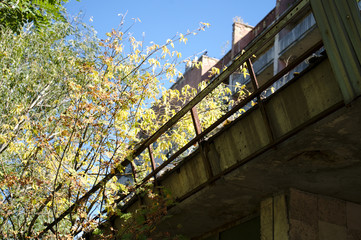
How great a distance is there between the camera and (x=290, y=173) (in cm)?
581

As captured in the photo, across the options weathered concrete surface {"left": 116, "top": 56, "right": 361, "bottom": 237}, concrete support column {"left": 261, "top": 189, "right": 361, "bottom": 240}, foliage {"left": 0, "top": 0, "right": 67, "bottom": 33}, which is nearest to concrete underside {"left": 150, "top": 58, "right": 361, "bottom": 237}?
weathered concrete surface {"left": 116, "top": 56, "right": 361, "bottom": 237}

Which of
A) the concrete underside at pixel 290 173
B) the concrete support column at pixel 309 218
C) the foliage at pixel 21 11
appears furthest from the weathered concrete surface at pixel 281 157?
the foliage at pixel 21 11

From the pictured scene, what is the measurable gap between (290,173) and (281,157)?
0.58 m

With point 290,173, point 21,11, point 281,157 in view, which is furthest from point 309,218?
point 21,11

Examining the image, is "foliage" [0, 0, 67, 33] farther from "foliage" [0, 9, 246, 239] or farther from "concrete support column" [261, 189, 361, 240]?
"concrete support column" [261, 189, 361, 240]

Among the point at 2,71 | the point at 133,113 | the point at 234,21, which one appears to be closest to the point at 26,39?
the point at 2,71

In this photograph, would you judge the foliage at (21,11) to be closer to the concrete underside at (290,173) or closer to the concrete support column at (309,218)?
the concrete underside at (290,173)

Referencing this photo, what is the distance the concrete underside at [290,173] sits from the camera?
185 inches

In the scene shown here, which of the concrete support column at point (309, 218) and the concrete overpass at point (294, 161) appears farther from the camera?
the concrete support column at point (309, 218)

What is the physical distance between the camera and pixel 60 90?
47.3 feet

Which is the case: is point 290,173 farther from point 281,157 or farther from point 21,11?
point 21,11

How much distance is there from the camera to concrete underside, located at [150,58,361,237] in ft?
15.4

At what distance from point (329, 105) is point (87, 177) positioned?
5370 millimetres

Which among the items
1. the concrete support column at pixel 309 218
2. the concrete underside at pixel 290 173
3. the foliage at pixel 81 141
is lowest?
the concrete support column at pixel 309 218
